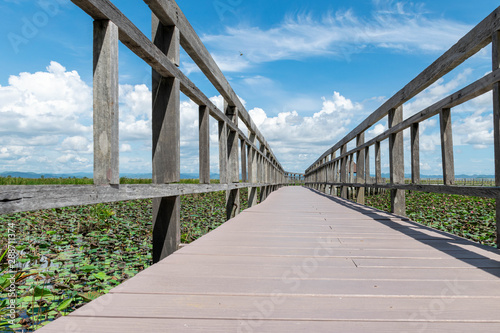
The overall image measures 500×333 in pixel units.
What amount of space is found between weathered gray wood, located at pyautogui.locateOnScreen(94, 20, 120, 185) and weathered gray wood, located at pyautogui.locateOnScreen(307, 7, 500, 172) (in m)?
1.97

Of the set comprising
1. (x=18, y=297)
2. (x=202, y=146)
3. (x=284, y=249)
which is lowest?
(x=18, y=297)

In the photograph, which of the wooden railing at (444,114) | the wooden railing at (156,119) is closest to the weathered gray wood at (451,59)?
the wooden railing at (444,114)

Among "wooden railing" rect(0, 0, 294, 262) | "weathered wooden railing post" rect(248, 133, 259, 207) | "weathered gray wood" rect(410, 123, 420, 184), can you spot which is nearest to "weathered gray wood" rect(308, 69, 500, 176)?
"weathered gray wood" rect(410, 123, 420, 184)

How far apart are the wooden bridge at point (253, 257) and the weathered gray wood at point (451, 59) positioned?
0.01 m

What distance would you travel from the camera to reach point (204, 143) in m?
2.82

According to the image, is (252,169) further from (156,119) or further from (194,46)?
(156,119)

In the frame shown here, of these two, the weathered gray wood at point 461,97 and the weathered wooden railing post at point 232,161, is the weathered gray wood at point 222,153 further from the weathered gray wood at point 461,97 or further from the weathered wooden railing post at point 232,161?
the weathered gray wood at point 461,97

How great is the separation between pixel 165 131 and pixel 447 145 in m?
1.90

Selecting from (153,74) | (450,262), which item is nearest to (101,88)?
(153,74)

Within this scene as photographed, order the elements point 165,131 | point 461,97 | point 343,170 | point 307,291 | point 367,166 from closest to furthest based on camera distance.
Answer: point 307,291, point 165,131, point 461,97, point 367,166, point 343,170

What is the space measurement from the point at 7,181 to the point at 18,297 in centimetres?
628

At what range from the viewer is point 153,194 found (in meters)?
1.66

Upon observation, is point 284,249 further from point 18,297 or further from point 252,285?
point 18,297

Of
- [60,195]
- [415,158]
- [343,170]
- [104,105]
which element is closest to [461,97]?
[415,158]
